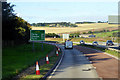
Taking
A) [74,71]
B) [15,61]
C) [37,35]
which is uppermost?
[37,35]

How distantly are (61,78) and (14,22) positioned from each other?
137 feet

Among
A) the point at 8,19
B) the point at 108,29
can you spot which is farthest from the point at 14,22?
the point at 108,29

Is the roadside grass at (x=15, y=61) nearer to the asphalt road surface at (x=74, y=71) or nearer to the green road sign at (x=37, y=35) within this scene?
the asphalt road surface at (x=74, y=71)

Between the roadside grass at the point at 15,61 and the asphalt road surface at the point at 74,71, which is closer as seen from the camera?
the asphalt road surface at the point at 74,71

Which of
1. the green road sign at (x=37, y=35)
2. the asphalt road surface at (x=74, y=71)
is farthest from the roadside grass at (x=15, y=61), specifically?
the green road sign at (x=37, y=35)

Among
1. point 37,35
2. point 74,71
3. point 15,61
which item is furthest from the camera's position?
point 37,35

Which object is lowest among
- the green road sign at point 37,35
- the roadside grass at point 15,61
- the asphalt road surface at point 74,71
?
the roadside grass at point 15,61

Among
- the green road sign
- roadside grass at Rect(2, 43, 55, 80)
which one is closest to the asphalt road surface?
roadside grass at Rect(2, 43, 55, 80)

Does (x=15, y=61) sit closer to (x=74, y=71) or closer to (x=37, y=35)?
(x=74, y=71)

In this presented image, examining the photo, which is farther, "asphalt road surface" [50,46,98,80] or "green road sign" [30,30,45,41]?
"green road sign" [30,30,45,41]

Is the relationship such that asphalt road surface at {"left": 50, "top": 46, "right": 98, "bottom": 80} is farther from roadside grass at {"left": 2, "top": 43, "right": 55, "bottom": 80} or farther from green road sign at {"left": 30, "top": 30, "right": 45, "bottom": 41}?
green road sign at {"left": 30, "top": 30, "right": 45, "bottom": 41}

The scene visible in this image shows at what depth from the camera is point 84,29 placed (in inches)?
5674

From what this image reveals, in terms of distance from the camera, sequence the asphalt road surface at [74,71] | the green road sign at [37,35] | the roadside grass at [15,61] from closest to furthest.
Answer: the asphalt road surface at [74,71]
the roadside grass at [15,61]
the green road sign at [37,35]

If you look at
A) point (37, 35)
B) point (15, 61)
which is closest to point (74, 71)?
point (15, 61)
